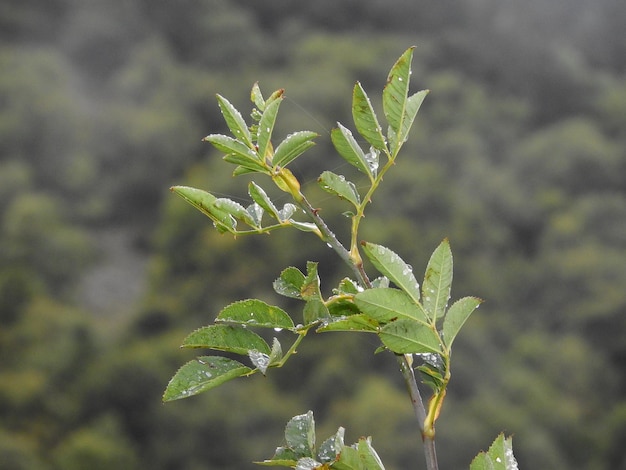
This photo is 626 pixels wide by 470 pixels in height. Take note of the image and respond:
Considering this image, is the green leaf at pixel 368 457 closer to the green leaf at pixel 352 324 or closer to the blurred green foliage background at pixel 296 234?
the green leaf at pixel 352 324

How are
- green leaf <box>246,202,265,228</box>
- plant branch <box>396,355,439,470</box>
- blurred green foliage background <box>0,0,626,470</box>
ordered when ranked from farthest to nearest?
1. blurred green foliage background <box>0,0,626,470</box>
2. green leaf <box>246,202,265,228</box>
3. plant branch <box>396,355,439,470</box>

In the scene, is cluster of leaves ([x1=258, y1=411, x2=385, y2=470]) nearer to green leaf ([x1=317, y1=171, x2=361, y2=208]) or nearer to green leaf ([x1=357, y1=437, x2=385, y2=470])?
green leaf ([x1=357, y1=437, x2=385, y2=470])

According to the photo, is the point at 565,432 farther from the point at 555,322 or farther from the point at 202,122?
the point at 202,122

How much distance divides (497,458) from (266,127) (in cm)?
21

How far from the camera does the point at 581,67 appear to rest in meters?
15.5

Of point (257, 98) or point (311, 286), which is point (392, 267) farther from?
point (257, 98)

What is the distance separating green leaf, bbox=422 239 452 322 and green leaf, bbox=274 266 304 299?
72 millimetres

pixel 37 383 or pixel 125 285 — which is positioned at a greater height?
pixel 125 285

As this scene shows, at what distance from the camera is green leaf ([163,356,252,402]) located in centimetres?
42

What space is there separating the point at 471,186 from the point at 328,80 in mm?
3312

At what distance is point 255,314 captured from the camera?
0.44 meters

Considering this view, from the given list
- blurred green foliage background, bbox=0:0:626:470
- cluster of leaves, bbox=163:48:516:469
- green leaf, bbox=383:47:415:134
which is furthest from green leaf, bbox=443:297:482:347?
blurred green foliage background, bbox=0:0:626:470

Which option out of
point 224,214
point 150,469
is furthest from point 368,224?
point 224,214

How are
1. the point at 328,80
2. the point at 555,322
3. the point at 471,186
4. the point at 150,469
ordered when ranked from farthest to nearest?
the point at 328,80 → the point at 471,186 → the point at 555,322 → the point at 150,469
